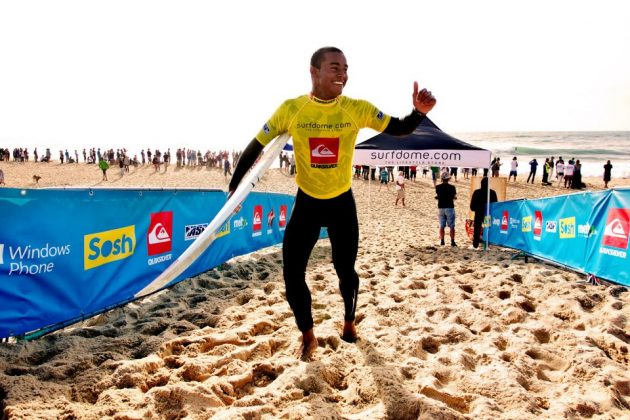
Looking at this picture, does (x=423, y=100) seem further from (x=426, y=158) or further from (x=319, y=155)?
(x=426, y=158)

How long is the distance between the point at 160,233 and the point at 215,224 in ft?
8.70

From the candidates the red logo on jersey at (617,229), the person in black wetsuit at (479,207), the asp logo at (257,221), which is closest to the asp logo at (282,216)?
the asp logo at (257,221)

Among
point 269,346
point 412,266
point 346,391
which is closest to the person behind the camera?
point 346,391

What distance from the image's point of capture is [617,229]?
489cm

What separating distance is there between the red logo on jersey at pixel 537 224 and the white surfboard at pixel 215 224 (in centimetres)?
580

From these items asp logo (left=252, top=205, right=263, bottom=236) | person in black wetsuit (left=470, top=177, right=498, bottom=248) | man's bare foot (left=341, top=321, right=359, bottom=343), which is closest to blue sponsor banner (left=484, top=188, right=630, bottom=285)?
person in black wetsuit (left=470, top=177, right=498, bottom=248)

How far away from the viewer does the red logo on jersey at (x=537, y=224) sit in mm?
7071

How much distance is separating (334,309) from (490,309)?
1569 mm

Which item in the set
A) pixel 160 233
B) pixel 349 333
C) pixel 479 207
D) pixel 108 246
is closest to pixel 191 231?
pixel 160 233

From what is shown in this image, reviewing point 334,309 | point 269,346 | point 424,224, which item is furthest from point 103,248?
point 424,224

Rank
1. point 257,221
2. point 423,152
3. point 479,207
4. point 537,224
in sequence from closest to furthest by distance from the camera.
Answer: point 537,224 → point 257,221 → point 423,152 → point 479,207

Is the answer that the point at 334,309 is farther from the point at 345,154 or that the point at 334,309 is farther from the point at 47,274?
the point at 47,274

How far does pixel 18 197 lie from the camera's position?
3.33 metres

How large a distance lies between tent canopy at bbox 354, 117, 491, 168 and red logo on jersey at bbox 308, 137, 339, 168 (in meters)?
5.81
